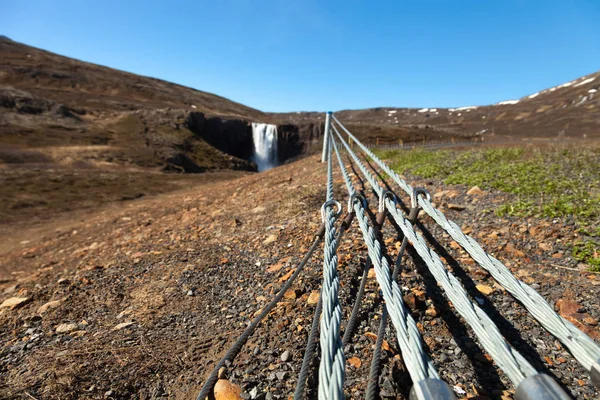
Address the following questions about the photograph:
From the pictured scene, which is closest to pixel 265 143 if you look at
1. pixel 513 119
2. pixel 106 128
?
pixel 106 128

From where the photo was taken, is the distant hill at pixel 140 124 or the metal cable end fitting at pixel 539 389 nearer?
the metal cable end fitting at pixel 539 389

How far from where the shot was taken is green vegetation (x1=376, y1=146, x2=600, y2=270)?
10.5 ft

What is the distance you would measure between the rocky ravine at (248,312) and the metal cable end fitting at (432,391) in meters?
0.80

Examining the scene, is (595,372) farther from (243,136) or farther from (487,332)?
(243,136)

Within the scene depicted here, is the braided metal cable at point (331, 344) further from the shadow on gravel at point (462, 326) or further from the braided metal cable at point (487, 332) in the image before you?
the shadow on gravel at point (462, 326)

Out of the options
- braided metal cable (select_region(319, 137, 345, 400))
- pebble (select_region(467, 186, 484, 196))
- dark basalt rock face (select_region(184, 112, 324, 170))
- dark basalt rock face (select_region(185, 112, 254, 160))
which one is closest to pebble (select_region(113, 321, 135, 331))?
braided metal cable (select_region(319, 137, 345, 400))

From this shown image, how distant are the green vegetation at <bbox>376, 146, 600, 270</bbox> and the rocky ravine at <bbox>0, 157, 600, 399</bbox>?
0.63 feet

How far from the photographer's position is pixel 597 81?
77000 mm

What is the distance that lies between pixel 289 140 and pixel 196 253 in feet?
137

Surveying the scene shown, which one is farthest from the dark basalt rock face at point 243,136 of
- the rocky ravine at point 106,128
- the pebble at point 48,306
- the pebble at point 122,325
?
the pebble at point 122,325

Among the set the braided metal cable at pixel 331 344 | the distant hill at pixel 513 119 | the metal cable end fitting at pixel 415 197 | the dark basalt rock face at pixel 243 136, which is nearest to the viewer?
the braided metal cable at pixel 331 344

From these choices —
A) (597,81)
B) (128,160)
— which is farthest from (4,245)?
(597,81)

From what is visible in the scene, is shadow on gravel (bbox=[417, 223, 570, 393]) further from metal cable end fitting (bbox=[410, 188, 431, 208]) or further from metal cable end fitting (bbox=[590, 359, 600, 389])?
metal cable end fitting (bbox=[590, 359, 600, 389])

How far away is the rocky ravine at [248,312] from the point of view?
1855mm
